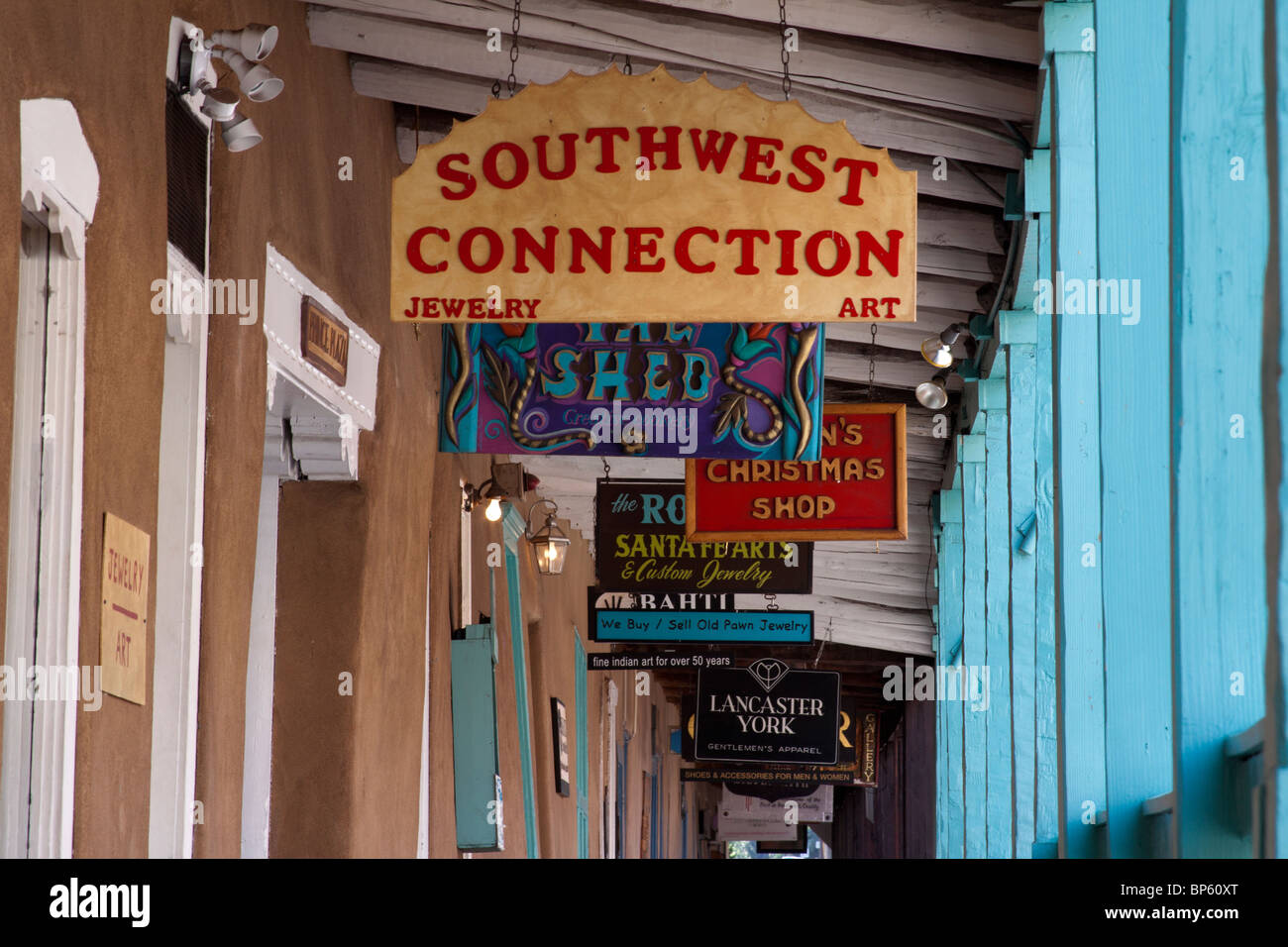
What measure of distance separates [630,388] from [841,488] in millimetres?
1835

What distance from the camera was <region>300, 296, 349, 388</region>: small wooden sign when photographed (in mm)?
6078

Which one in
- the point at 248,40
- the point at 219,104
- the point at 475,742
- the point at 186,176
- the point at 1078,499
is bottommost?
the point at 475,742

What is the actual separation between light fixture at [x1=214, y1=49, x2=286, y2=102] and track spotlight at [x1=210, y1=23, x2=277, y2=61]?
21 mm

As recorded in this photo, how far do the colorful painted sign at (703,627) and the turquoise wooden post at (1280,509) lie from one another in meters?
7.30

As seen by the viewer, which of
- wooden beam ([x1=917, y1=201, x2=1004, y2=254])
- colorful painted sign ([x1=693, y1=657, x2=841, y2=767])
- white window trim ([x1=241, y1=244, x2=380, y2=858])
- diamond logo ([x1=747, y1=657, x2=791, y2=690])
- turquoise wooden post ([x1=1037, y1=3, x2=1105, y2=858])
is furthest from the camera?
diamond logo ([x1=747, y1=657, x2=791, y2=690])

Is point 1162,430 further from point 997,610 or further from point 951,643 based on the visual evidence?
point 951,643

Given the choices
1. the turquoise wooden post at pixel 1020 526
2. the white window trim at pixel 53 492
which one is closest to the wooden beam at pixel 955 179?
the turquoise wooden post at pixel 1020 526

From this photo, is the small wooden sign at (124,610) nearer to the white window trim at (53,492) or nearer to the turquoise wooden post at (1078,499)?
the white window trim at (53,492)

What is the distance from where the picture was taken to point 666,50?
6316mm

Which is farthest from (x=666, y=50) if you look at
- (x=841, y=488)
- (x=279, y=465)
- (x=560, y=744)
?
(x=560, y=744)

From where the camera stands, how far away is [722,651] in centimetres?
1209

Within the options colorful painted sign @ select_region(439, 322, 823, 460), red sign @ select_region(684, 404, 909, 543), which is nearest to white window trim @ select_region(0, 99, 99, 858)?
colorful painted sign @ select_region(439, 322, 823, 460)

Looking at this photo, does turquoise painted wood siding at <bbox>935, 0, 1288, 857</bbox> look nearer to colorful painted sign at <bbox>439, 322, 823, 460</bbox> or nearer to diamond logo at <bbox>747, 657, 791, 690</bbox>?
colorful painted sign at <bbox>439, 322, 823, 460</bbox>

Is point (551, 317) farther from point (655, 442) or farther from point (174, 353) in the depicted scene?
point (655, 442)
